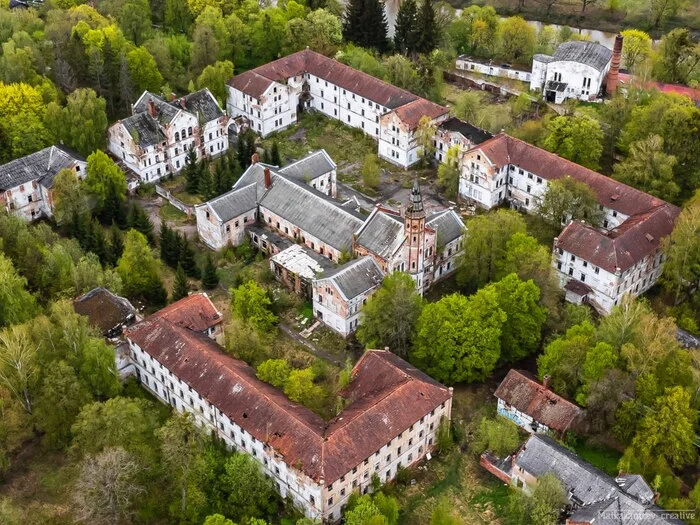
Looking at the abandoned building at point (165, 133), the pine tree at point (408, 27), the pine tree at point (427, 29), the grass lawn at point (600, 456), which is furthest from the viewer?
the pine tree at point (408, 27)

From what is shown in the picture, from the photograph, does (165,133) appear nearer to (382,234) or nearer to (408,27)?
(382,234)

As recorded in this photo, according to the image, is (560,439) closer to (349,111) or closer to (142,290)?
(142,290)

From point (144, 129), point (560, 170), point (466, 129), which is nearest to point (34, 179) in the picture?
point (144, 129)

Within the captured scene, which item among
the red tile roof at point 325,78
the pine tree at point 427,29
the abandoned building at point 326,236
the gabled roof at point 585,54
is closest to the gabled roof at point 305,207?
the abandoned building at point 326,236

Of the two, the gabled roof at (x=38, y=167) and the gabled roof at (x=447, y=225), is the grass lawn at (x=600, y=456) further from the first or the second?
the gabled roof at (x=38, y=167)

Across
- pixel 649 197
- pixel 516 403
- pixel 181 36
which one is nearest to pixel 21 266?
pixel 516 403

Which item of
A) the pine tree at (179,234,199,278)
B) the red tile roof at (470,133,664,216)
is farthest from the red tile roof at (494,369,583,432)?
the pine tree at (179,234,199,278)
